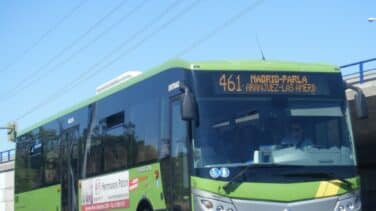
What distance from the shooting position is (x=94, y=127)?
50.3ft

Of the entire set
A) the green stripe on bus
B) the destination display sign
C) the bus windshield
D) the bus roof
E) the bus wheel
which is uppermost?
the bus roof

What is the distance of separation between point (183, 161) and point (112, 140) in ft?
11.0

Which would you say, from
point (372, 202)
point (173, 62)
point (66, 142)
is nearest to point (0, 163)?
point (372, 202)

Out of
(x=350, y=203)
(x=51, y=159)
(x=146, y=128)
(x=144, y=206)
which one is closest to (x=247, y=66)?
(x=146, y=128)

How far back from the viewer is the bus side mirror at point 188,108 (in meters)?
10.7

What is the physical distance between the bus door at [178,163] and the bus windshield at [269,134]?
1.10 feet

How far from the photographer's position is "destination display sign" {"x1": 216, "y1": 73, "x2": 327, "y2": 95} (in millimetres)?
11352

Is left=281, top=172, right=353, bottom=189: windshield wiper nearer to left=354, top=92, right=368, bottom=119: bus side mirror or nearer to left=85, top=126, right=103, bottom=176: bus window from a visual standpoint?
left=354, top=92, right=368, bottom=119: bus side mirror

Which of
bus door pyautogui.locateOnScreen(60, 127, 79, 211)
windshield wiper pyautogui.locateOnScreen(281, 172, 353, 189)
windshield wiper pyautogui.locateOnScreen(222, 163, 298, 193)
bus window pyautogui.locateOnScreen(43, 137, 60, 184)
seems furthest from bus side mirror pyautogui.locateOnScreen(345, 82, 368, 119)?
bus window pyautogui.locateOnScreen(43, 137, 60, 184)

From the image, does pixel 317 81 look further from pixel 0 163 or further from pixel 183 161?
pixel 0 163

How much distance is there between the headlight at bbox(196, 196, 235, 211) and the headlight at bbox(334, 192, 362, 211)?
171 centimetres

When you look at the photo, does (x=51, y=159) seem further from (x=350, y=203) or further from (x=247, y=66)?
(x=350, y=203)

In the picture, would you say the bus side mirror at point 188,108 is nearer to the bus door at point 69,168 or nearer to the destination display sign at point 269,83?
the destination display sign at point 269,83

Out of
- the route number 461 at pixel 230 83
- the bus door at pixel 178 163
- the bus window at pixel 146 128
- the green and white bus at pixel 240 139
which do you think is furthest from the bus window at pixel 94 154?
the route number 461 at pixel 230 83
